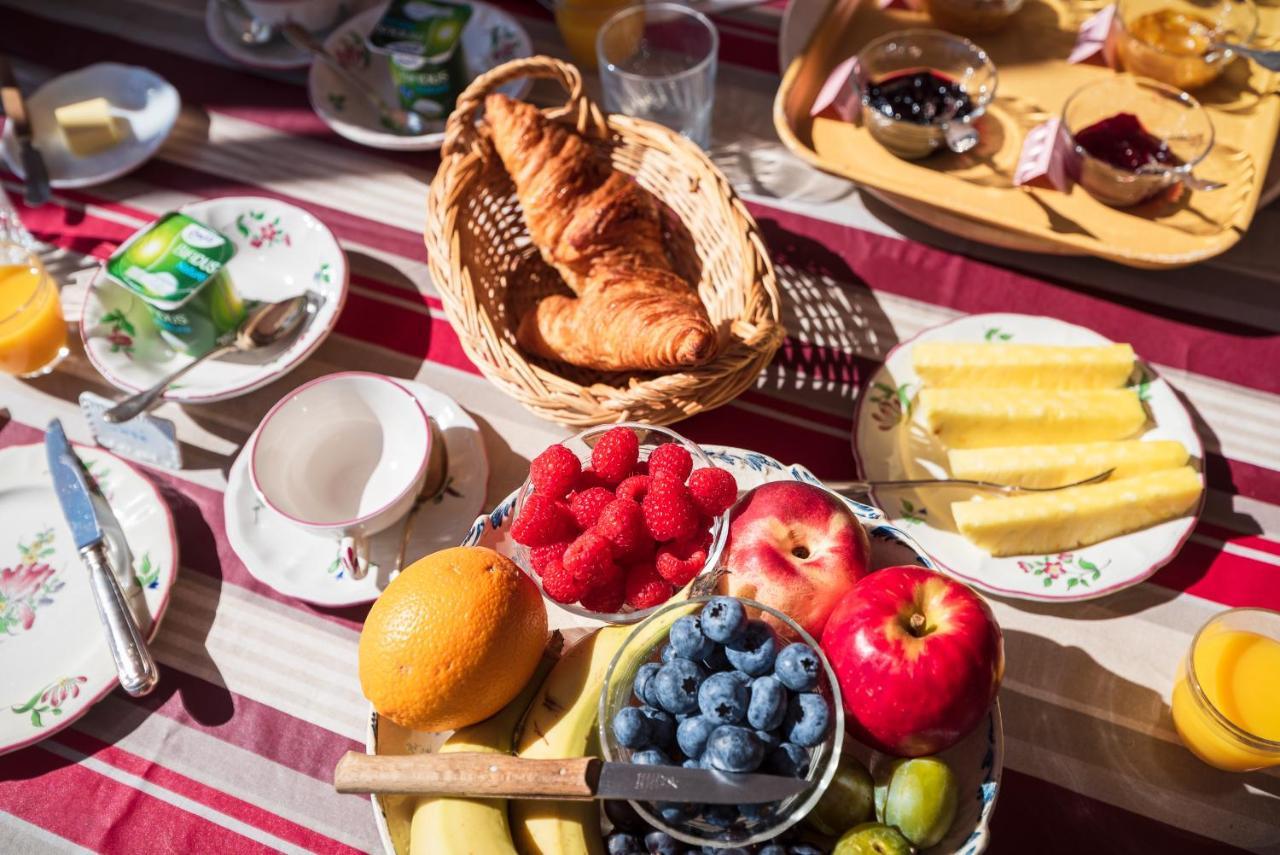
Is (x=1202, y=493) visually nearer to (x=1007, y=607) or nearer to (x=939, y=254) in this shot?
(x=1007, y=607)

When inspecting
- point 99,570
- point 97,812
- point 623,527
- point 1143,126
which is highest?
point 1143,126

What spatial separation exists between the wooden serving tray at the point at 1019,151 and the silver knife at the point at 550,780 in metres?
0.88

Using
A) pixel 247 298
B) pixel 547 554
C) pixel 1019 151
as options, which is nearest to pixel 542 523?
pixel 547 554

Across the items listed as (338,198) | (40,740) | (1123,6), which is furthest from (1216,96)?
(40,740)

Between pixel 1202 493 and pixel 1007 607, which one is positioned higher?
pixel 1202 493

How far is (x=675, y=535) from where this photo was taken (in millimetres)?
893

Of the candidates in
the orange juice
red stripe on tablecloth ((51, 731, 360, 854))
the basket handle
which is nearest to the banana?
red stripe on tablecloth ((51, 731, 360, 854))

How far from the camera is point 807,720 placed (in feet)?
2.48

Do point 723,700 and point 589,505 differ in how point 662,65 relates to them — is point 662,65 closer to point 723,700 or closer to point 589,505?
point 589,505

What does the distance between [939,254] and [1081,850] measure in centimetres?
80

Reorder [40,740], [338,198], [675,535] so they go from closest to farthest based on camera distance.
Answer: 1. [675,535]
2. [40,740]
3. [338,198]

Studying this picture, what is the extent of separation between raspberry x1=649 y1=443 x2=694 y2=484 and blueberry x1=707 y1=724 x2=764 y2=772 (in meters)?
0.26

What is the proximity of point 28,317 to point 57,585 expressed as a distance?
0.38m

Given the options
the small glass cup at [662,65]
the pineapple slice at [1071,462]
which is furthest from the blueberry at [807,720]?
the small glass cup at [662,65]
